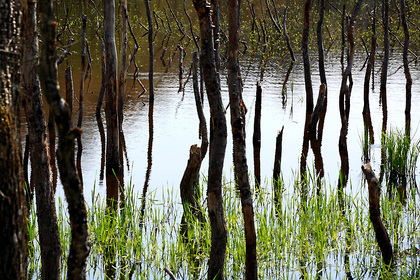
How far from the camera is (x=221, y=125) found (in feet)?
13.0

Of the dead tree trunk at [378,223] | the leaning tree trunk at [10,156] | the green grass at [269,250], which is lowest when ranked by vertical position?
the green grass at [269,250]

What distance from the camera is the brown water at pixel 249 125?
8055 mm

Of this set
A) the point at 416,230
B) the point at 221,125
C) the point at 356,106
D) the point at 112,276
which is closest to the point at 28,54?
the point at 221,125

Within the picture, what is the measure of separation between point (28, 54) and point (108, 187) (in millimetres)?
3995

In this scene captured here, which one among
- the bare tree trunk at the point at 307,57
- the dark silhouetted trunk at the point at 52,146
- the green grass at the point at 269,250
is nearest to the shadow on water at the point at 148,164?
the green grass at the point at 269,250

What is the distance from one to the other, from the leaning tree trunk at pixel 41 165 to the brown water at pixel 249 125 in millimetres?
1899

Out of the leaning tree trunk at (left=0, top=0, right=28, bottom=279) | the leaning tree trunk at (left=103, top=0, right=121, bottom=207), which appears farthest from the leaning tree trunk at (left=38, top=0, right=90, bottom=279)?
the leaning tree trunk at (left=103, top=0, right=121, bottom=207)

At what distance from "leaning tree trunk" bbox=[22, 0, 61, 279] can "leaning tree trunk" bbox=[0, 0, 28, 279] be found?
1301 mm

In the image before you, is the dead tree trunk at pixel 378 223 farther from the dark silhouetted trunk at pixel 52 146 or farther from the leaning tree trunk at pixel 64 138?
the dark silhouetted trunk at pixel 52 146

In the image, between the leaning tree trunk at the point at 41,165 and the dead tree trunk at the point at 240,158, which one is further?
the dead tree trunk at the point at 240,158

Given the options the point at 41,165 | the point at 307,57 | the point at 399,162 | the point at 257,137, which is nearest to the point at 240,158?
the point at 41,165

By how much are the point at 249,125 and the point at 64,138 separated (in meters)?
8.94

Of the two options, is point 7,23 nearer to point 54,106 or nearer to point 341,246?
point 54,106

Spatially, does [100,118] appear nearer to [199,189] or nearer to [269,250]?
[199,189]
